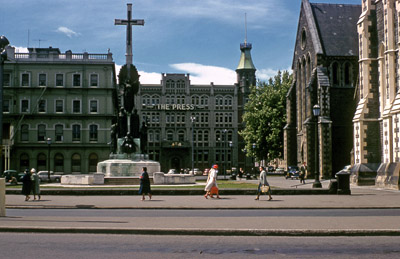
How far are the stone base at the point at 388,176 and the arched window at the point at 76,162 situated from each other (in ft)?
147

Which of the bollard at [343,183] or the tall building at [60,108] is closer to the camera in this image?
the bollard at [343,183]

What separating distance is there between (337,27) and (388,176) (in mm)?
25223

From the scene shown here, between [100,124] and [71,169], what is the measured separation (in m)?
6.97

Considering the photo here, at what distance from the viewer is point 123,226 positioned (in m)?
12.6

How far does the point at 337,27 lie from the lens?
53.3 metres

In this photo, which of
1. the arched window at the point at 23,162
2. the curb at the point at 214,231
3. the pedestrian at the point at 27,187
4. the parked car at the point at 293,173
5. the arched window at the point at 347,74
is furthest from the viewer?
the arched window at the point at 23,162

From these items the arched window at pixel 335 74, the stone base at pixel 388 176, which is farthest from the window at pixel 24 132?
the stone base at pixel 388 176

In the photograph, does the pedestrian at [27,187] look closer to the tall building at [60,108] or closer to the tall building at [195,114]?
the tall building at [60,108]

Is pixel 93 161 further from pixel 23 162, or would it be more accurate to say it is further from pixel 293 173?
pixel 293 173

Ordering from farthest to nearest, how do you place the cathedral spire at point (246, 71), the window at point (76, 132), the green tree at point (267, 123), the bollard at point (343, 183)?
the cathedral spire at point (246, 71)
the window at point (76, 132)
the green tree at point (267, 123)
the bollard at point (343, 183)

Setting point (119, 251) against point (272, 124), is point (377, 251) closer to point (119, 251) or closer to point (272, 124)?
point (119, 251)

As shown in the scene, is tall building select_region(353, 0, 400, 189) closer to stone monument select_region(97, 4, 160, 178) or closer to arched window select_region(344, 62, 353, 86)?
stone monument select_region(97, 4, 160, 178)

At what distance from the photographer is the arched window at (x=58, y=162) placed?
226 ft

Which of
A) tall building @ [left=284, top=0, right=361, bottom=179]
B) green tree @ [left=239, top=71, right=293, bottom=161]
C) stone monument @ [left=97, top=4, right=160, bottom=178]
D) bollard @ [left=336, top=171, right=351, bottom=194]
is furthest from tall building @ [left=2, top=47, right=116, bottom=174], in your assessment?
bollard @ [left=336, top=171, right=351, bottom=194]
